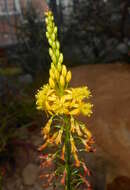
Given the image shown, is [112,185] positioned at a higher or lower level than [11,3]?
lower

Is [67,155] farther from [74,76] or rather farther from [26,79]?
[26,79]

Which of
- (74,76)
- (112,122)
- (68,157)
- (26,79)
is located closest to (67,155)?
(68,157)

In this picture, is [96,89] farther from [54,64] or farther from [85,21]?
[85,21]

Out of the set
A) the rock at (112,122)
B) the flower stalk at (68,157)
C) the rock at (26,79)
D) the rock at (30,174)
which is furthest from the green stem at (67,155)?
the rock at (26,79)

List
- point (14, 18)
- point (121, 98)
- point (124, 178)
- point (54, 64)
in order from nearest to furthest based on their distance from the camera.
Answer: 1. point (54, 64)
2. point (124, 178)
3. point (121, 98)
4. point (14, 18)

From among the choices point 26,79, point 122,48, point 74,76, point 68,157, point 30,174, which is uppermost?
point 68,157

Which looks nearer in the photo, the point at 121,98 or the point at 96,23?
the point at 121,98

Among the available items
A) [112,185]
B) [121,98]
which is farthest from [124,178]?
[121,98]

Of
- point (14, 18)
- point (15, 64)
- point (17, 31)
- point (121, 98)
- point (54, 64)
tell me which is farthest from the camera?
point (14, 18)
